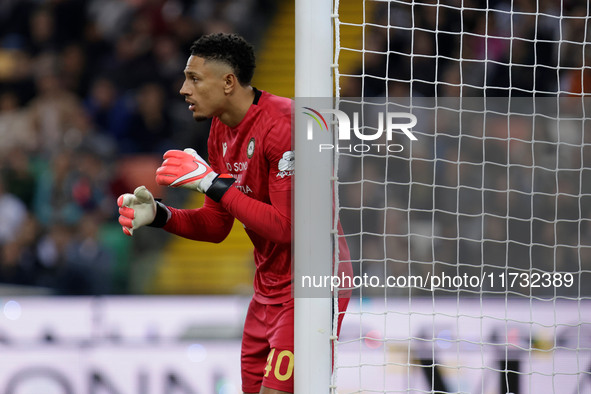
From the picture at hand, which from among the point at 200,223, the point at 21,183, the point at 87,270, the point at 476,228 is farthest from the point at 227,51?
the point at 21,183

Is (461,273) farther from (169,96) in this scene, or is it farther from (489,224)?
(169,96)

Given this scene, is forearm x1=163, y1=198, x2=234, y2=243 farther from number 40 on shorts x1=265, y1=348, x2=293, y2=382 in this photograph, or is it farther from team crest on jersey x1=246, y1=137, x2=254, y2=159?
number 40 on shorts x1=265, y1=348, x2=293, y2=382

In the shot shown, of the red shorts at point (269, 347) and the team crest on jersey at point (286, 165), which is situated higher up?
the team crest on jersey at point (286, 165)

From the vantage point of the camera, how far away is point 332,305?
2.80 meters

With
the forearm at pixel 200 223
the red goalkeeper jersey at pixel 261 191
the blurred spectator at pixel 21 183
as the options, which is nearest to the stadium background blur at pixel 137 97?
the blurred spectator at pixel 21 183

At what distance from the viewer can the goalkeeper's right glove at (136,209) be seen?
114 inches

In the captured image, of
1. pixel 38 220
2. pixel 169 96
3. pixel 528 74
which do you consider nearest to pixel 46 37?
pixel 169 96

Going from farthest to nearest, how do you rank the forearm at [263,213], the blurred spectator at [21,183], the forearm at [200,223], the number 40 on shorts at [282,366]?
the blurred spectator at [21,183]
the forearm at [200,223]
the number 40 on shorts at [282,366]
the forearm at [263,213]

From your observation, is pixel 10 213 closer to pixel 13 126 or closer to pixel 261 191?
pixel 13 126

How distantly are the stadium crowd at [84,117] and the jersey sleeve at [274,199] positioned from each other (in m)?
2.84

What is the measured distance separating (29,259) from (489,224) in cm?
317

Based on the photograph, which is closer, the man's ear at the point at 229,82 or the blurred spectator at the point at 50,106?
the man's ear at the point at 229,82

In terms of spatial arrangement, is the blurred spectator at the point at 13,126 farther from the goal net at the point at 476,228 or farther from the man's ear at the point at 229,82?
the man's ear at the point at 229,82

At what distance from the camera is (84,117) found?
6645 millimetres
